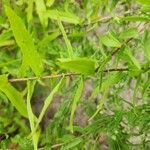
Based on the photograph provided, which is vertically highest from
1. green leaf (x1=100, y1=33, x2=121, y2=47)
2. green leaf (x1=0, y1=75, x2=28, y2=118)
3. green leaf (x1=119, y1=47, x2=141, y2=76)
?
green leaf (x1=100, y1=33, x2=121, y2=47)

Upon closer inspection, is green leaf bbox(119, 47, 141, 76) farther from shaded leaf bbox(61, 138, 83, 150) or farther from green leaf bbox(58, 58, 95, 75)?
shaded leaf bbox(61, 138, 83, 150)

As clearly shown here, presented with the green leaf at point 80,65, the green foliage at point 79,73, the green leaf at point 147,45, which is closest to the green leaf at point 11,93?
the green foliage at point 79,73

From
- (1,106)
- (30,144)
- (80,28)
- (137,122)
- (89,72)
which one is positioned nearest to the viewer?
(89,72)

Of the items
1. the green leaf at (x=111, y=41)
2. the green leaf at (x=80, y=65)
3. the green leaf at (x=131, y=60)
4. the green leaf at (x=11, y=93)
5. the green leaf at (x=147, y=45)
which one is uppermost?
the green leaf at (x=147, y=45)

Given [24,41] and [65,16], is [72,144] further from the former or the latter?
[24,41]

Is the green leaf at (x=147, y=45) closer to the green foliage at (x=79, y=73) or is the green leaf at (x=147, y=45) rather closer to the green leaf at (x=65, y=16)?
the green foliage at (x=79, y=73)

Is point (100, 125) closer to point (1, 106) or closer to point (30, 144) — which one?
point (30, 144)

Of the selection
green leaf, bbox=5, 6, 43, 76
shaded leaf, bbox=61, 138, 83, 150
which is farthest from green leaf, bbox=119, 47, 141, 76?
shaded leaf, bbox=61, 138, 83, 150

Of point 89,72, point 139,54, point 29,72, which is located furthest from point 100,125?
point 139,54
